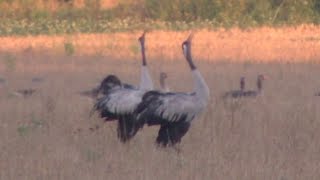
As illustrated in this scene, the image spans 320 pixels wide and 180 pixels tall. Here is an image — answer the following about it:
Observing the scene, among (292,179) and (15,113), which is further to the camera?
(15,113)

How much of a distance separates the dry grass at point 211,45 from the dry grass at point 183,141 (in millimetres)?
4726

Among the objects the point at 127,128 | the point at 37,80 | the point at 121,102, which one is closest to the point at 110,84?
the point at 121,102

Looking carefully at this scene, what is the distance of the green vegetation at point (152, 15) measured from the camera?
38.9 metres

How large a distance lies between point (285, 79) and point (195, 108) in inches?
301

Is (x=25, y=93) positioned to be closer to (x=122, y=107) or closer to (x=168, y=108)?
(x=122, y=107)

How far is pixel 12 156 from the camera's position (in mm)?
10688

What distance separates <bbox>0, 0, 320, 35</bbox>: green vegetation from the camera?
38.9 m

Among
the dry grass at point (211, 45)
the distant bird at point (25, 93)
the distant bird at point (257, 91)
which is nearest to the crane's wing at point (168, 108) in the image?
the distant bird at point (257, 91)

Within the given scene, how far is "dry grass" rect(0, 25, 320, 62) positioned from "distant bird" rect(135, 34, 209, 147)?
10.9m

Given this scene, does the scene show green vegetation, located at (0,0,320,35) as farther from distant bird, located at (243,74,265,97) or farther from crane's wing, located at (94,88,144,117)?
A: crane's wing, located at (94,88,144,117)

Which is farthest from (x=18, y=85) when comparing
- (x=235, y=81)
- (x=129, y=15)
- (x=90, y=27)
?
(x=129, y=15)

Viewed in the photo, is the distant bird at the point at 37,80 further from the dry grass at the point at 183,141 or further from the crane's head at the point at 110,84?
the crane's head at the point at 110,84

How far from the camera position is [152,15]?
4628cm

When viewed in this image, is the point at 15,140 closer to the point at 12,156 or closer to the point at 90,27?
the point at 12,156
